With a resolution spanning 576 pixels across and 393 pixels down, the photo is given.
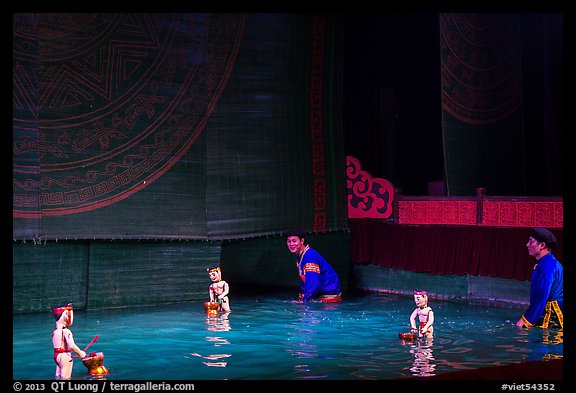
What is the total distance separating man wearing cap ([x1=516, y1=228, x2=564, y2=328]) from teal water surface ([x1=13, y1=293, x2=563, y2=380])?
0.62 feet

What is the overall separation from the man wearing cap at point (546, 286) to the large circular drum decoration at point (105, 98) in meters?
4.55

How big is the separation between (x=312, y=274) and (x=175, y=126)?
253 centimetres

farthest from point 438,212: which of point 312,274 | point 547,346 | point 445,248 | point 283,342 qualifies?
point 283,342

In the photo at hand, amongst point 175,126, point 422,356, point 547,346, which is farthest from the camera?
point 175,126

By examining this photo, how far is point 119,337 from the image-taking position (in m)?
8.36

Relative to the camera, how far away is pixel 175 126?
10.8 metres

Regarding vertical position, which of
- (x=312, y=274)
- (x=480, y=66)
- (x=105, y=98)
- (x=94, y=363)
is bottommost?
(x=94, y=363)

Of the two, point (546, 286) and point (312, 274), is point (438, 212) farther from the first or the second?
point (546, 286)

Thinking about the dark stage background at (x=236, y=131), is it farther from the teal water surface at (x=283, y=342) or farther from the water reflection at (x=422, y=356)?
the water reflection at (x=422, y=356)

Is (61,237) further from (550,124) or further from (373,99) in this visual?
(550,124)

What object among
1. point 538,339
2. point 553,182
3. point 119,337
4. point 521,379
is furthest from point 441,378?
point 553,182

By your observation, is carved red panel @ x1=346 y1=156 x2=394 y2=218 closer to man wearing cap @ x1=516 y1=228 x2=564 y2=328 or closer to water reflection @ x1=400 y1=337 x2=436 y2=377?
man wearing cap @ x1=516 y1=228 x2=564 y2=328

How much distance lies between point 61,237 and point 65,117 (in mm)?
1391

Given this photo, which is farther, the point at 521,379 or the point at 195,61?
the point at 195,61
